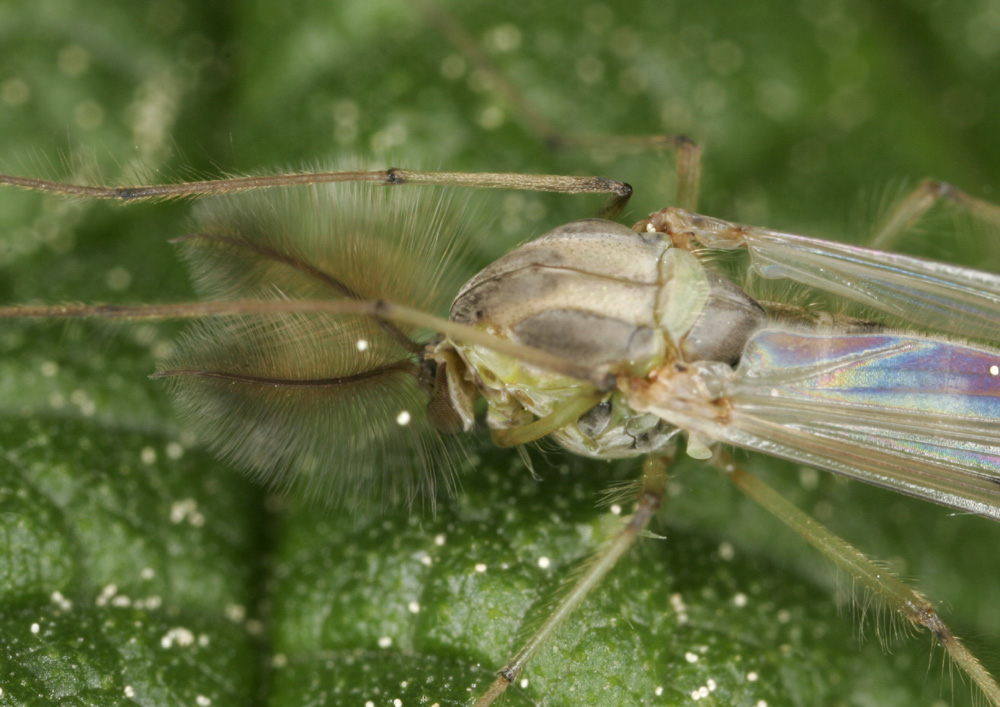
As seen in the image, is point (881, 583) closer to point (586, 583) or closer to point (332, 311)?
point (586, 583)

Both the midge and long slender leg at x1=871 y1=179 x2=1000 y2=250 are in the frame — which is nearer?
the midge

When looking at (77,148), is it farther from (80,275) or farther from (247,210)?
(247,210)

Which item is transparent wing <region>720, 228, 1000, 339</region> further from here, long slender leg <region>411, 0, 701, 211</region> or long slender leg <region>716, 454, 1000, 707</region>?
long slender leg <region>716, 454, 1000, 707</region>

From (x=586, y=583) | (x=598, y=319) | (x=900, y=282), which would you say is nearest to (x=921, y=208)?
(x=900, y=282)

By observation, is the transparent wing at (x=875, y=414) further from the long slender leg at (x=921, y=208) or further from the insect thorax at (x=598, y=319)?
the long slender leg at (x=921, y=208)

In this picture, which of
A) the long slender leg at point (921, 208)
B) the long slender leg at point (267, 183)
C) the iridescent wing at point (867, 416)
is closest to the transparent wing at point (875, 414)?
the iridescent wing at point (867, 416)

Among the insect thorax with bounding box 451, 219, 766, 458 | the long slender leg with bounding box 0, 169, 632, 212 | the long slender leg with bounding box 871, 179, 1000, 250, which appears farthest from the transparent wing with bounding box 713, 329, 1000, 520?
the long slender leg with bounding box 0, 169, 632, 212
